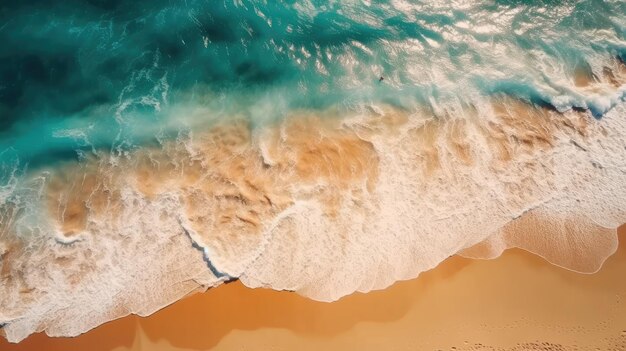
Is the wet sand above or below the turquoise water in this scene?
below

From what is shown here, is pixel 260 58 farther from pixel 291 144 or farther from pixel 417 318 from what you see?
pixel 417 318

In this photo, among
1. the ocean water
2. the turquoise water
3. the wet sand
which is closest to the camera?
the wet sand

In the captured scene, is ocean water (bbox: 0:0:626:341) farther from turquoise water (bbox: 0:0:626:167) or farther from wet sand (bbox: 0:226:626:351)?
wet sand (bbox: 0:226:626:351)

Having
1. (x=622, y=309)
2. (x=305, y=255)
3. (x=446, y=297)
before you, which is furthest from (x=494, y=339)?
(x=305, y=255)

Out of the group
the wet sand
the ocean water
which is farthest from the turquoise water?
the wet sand

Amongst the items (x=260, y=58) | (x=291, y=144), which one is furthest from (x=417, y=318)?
(x=260, y=58)

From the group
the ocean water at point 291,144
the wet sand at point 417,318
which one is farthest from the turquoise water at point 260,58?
the wet sand at point 417,318
